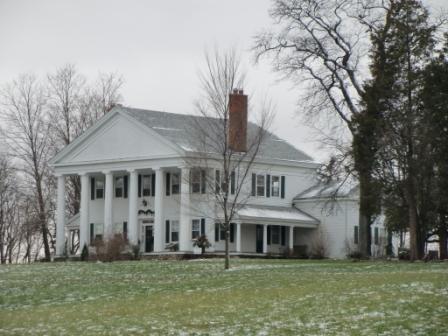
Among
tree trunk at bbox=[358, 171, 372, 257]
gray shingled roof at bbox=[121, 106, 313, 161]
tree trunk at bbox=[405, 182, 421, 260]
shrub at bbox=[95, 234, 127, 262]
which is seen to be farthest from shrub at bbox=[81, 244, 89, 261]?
tree trunk at bbox=[405, 182, 421, 260]

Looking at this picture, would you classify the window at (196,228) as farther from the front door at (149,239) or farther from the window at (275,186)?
the window at (275,186)

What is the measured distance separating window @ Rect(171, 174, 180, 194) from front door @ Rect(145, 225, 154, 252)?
258 centimetres

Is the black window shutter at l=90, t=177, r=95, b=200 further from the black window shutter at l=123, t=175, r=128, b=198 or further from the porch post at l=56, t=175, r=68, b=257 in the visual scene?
the black window shutter at l=123, t=175, r=128, b=198

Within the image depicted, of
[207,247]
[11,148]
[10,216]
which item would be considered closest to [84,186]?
[207,247]

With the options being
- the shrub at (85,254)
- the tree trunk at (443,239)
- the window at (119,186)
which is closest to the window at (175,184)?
the window at (119,186)

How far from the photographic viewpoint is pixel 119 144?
55.4 metres

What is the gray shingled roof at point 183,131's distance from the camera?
5251cm

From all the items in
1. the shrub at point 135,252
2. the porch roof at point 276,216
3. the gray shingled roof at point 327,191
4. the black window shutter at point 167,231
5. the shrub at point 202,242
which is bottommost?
the shrub at point 135,252

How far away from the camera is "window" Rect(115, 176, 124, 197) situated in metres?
57.8

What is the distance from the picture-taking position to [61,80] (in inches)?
2803

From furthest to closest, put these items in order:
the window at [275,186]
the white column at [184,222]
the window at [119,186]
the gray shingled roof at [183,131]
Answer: the window at [119,186] → the window at [275,186] → the gray shingled roof at [183,131] → the white column at [184,222]

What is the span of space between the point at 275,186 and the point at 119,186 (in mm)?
8918

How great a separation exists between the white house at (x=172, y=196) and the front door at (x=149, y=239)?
0.06 metres

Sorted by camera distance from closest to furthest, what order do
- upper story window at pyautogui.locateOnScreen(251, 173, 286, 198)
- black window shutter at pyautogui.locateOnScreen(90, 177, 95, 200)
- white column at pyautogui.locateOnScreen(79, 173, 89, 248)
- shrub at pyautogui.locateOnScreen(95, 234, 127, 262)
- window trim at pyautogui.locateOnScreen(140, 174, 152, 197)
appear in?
1. shrub at pyautogui.locateOnScreen(95, 234, 127, 262)
2. window trim at pyautogui.locateOnScreen(140, 174, 152, 197)
3. upper story window at pyautogui.locateOnScreen(251, 173, 286, 198)
4. white column at pyautogui.locateOnScreen(79, 173, 89, 248)
5. black window shutter at pyautogui.locateOnScreen(90, 177, 95, 200)
